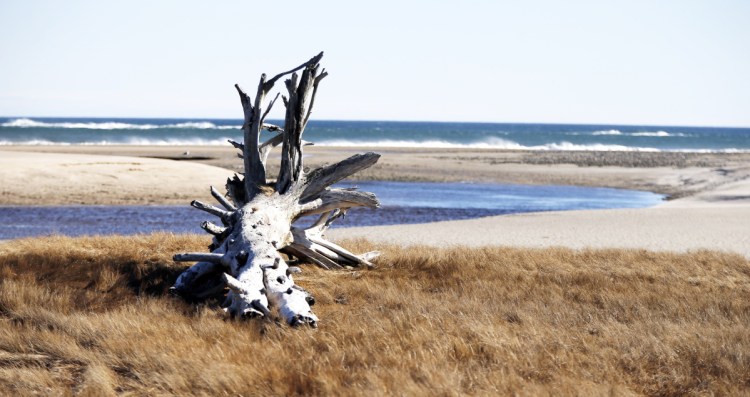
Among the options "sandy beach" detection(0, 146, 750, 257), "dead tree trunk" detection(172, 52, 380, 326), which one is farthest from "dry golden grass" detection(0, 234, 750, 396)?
"sandy beach" detection(0, 146, 750, 257)

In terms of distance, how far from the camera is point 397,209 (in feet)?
80.5

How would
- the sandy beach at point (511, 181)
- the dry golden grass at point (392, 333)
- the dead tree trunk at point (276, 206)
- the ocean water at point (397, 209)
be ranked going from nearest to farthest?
1. the dry golden grass at point (392, 333)
2. the dead tree trunk at point (276, 206)
3. the sandy beach at point (511, 181)
4. the ocean water at point (397, 209)

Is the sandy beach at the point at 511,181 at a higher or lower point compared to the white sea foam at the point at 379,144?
higher

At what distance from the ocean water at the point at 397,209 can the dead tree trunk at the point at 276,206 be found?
7.81 meters

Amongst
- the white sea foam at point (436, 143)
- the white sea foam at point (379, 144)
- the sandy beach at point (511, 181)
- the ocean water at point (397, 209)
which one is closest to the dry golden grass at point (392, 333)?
the sandy beach at point (511, 181)

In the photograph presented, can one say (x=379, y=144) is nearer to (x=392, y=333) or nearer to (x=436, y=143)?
(x=436, y=143)

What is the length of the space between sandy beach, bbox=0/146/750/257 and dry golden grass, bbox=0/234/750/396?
17.2 ft

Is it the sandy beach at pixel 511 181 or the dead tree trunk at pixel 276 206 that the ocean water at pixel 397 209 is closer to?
the sandy beach at pixel 511 181

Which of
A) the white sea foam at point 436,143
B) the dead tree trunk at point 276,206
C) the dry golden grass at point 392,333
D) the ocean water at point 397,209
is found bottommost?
the white sea foam at point 436,143

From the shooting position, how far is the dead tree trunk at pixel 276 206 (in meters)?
9.31

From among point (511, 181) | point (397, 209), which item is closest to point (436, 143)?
point (511, 181)

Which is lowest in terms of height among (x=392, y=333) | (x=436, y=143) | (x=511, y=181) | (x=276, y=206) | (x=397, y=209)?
(x=436, y=143)

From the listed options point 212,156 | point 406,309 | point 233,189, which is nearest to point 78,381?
point 406,309

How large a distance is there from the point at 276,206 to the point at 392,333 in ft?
11.1
